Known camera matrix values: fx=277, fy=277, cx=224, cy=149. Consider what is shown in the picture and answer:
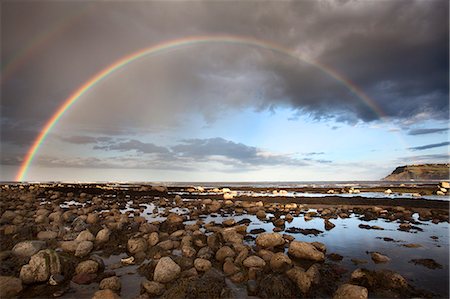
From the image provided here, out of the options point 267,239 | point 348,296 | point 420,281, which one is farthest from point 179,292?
point 420,281

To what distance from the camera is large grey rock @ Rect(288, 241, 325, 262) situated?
469 inches

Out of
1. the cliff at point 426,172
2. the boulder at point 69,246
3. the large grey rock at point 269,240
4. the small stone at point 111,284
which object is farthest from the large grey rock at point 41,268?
the cliff at point 426,172

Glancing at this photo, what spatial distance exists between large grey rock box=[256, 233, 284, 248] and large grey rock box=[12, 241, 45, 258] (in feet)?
33.3

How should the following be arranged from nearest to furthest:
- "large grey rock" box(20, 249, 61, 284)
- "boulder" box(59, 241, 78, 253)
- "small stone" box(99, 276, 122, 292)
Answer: "small stone" box(99, 276, 122, 292) < "large grey rock" box(20, 249, 61, 284) < "boulder" box(59, 241, 78, 253)

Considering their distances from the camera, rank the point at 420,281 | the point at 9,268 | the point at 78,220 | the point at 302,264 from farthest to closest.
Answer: the point at 78,220
the point at 302,264
the point at 9,268
the point at 420,281

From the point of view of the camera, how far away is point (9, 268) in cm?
1044

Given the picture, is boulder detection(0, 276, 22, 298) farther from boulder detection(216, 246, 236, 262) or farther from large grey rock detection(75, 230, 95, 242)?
boulder detection(216, 246, 236, 262)

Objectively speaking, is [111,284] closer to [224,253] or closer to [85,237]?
[224,253]

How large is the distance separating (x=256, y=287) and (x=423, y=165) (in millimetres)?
227784

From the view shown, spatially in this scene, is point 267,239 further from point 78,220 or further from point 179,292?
point 78,220

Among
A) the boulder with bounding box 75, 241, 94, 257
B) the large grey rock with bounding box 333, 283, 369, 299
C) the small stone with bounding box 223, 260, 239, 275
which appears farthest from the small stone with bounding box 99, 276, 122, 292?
the large grey rock with bounding box 333, 283, 369, 299

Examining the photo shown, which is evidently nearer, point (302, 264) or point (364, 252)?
point (302, 264)

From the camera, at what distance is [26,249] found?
1194cm

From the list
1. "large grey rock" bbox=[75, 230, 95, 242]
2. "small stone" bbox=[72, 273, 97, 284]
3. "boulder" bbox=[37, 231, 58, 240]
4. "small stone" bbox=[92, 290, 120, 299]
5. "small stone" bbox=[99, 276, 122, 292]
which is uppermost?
"large grey rock" bbox=[75, 230, 95, 242]
